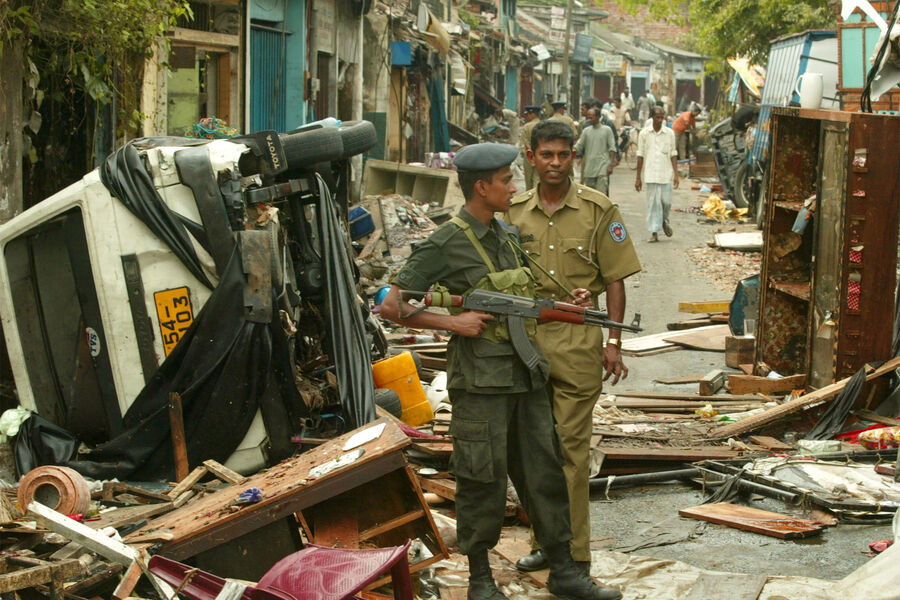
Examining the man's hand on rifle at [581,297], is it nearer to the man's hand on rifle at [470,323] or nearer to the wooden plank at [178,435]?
the man's hand on rifle at [470,323]

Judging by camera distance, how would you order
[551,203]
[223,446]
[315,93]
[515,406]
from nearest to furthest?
1. [515,406]
2. [551,203]
3. [223,446]
4. [315,93]

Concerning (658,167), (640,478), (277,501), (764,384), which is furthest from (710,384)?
(658,167)

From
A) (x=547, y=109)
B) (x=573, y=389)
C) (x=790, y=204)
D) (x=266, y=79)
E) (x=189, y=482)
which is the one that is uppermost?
(x=547, y=109)

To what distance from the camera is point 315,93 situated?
650 inches

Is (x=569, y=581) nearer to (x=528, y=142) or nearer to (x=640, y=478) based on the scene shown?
(x=640, y=478)

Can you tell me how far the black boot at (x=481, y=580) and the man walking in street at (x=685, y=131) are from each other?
2621cm

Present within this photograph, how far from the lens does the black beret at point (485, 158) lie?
14.0 ft

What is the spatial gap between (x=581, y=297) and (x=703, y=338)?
602 cm

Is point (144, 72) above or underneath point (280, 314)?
above

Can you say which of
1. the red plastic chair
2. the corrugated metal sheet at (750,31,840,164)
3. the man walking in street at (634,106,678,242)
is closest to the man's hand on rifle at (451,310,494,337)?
the red plastic chair

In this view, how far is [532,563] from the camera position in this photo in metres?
4.70

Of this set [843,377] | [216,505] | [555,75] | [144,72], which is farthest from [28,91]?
[555,75]

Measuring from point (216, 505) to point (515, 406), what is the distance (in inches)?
52.7

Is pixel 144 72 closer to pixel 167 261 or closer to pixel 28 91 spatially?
pixel 28 91
